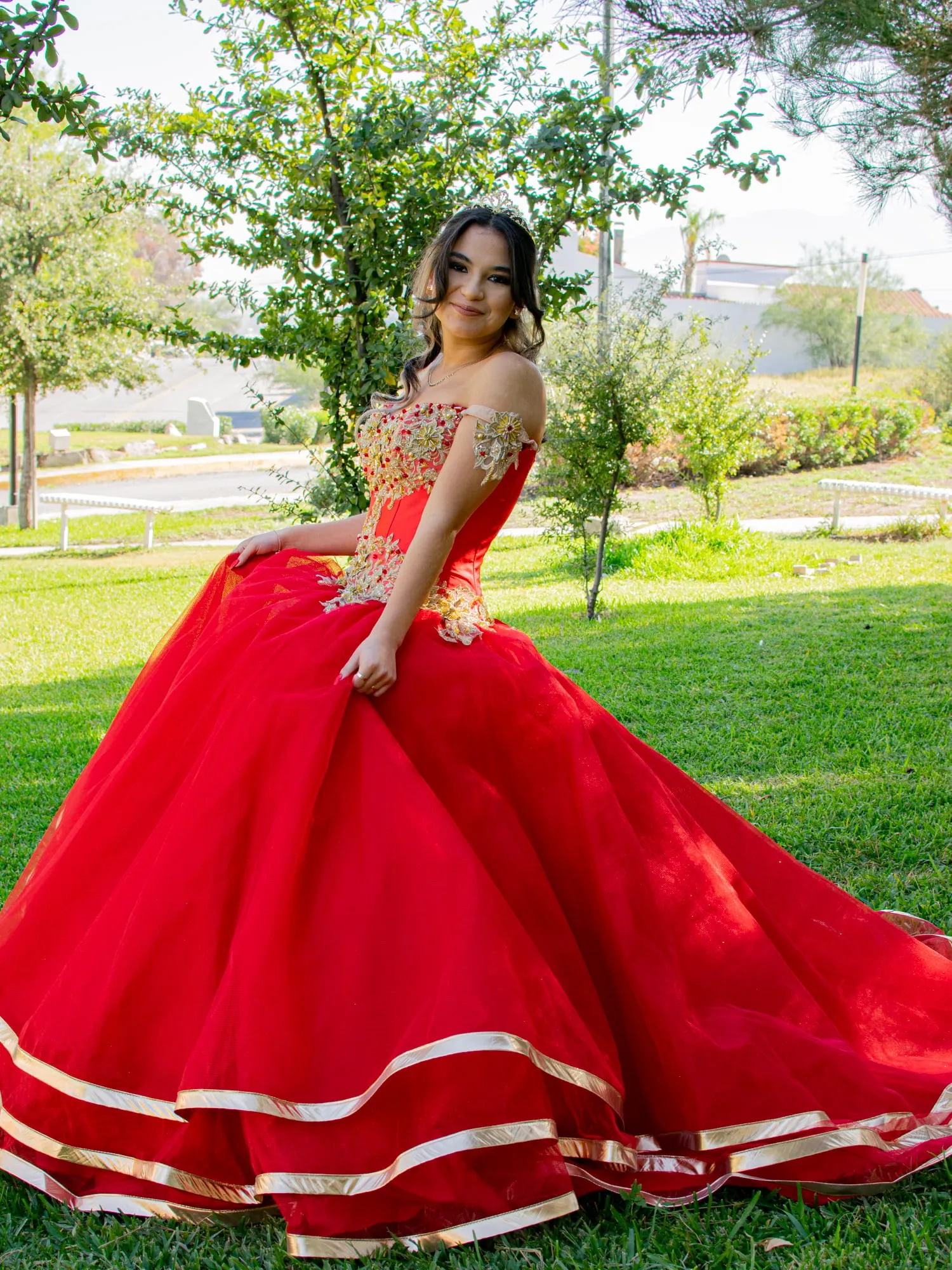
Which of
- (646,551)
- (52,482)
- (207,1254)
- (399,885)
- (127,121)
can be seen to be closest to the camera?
(207,1254)

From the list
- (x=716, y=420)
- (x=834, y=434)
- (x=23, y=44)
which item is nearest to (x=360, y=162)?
(x=23, y=44)

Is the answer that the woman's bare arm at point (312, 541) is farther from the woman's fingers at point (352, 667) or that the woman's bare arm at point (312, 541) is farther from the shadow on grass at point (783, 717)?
the shadow on grass at point (783, 717)

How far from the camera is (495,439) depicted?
2.71 meters

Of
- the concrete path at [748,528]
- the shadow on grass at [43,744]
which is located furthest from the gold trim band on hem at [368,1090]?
the concrete path at [748,528]

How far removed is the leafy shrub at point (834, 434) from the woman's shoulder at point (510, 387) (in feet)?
51.1

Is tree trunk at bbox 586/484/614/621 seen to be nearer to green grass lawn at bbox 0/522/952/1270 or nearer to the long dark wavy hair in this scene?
green grass lawn at bbox 0/522/952/1270

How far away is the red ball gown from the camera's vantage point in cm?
215

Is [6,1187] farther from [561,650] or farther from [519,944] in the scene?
[561,650]

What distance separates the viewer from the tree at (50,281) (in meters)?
14.0

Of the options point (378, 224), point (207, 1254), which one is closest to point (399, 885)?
point (207, 1254)

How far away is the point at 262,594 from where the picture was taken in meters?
2.98

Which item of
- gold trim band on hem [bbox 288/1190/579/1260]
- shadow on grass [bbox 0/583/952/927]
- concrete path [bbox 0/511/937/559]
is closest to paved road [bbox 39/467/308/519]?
concrete path [bbox 0/511/937/559]

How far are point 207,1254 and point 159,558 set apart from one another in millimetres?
11026

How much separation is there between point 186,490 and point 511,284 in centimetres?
1934
